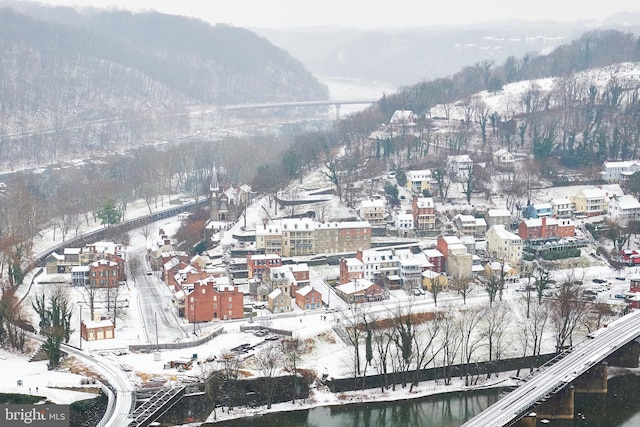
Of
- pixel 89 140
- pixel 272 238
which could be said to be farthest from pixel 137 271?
pixel 89 140

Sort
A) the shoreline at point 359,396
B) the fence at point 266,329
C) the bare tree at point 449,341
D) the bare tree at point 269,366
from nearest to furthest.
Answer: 1. the shoreline at point 359,396
2. the bare tree at point 269,366
3. the bare tree at point 449,341
4. the fence at point 266,329

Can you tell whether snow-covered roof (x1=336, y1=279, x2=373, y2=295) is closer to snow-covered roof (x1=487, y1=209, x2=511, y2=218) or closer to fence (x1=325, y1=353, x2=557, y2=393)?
fence (x1=325, y1=353, x2=557, y2=393)

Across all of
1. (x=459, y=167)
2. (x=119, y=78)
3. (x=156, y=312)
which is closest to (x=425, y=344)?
(x=156, y=312)

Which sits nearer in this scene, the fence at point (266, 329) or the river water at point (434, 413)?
the river water at point (434, 413)

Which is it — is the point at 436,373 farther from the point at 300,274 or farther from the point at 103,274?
the point at 103,274

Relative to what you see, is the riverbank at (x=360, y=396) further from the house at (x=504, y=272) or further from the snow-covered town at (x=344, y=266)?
the house at (x=504, y=272)

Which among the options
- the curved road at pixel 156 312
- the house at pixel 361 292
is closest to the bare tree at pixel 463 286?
the house at pixel 361 292
